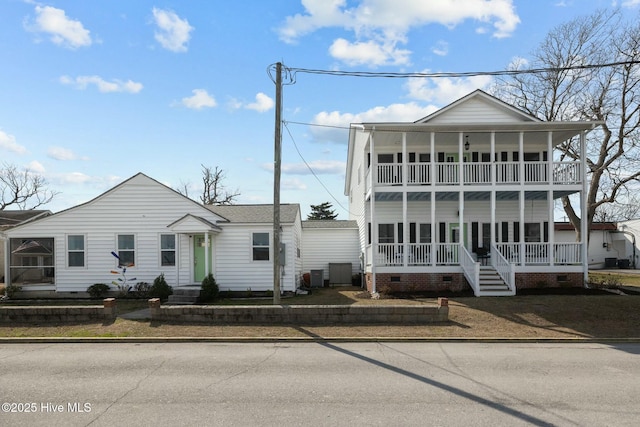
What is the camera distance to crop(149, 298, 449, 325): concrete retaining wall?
11250 millimetres

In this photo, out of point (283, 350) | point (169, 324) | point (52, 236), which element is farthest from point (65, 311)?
point (52, 236)

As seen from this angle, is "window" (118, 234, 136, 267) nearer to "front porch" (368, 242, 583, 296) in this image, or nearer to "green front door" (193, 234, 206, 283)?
"green front door" (193, 234, 206, 283)

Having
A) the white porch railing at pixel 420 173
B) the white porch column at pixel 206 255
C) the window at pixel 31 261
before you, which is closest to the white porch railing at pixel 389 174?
the white porch railing at pixel 420 173

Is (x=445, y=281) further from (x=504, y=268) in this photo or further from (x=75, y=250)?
(x=75, y=250)

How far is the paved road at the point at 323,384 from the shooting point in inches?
208

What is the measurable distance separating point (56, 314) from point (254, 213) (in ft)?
31.0

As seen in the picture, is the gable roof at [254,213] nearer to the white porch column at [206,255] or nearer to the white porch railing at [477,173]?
the white porch column at [206,255]

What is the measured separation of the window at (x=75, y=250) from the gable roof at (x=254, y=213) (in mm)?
5445

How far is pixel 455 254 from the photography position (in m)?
18.2

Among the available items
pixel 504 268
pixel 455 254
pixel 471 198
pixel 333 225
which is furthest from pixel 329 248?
pixel 504 268

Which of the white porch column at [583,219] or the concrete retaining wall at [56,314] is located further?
the white porch column at [583,219]

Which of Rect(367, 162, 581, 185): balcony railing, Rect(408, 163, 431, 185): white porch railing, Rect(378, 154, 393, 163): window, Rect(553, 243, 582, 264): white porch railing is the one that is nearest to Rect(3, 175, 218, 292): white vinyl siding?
Rect(367, 162, 581, 185): balcony railing

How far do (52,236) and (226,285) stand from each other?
25.1ft

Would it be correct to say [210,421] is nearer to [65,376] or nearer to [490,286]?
[65,376]
